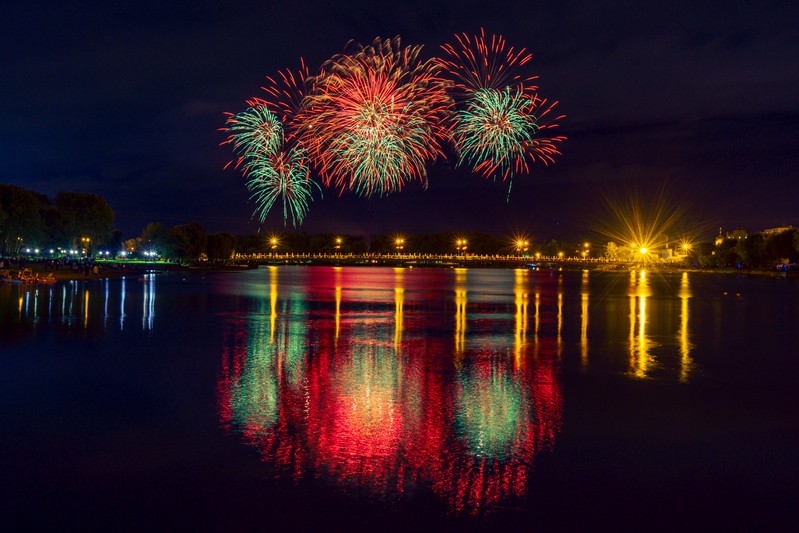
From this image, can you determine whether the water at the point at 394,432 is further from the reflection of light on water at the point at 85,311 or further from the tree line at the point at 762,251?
the tree line at the point at 762,251

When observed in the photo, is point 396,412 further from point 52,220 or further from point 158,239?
point 158,239

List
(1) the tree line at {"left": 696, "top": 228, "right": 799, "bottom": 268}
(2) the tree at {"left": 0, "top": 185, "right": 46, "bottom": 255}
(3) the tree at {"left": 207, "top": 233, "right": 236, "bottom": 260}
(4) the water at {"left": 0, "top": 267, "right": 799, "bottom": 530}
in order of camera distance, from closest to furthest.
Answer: (4) the water at {"left": 0, "top": 267, "right": 799, "bottom": 530} → (2) the tree at {"left": 0, "top": 185, "right": 46, "bottom": 255} → (1) the tree line at {"left": 696, "top": 228, "right": 799, "bottom": 268} → (3) the tree at {"left": 207, "top": 233, "right": 236, "bottom": 260}

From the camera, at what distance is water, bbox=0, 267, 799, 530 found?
6543 millimetres

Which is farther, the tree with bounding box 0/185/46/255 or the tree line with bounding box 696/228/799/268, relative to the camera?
the tree line with bounding box 696/228/799/268

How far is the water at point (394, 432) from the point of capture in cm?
654

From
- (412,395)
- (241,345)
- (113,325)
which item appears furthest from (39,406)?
(113,325)

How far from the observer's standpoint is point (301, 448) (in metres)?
8.34

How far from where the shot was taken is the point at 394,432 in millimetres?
9117

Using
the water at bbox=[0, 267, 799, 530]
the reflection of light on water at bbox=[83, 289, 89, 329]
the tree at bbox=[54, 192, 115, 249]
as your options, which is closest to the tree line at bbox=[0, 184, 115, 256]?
the tree at bbox=[54, 192, 115, 249]

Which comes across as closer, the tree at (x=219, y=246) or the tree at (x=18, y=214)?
the tree at (x=18, y=214)

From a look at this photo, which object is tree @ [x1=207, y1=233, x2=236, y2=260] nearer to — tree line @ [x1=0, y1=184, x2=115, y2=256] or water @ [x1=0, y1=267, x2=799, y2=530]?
tree line @ [x1=0, y1=184, x2=115, y2=256]

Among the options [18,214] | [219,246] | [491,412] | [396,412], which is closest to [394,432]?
[396,412]

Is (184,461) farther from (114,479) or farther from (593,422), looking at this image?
(593,422)

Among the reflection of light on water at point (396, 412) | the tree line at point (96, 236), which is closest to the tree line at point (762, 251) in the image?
the tree line at point (96, 236)
